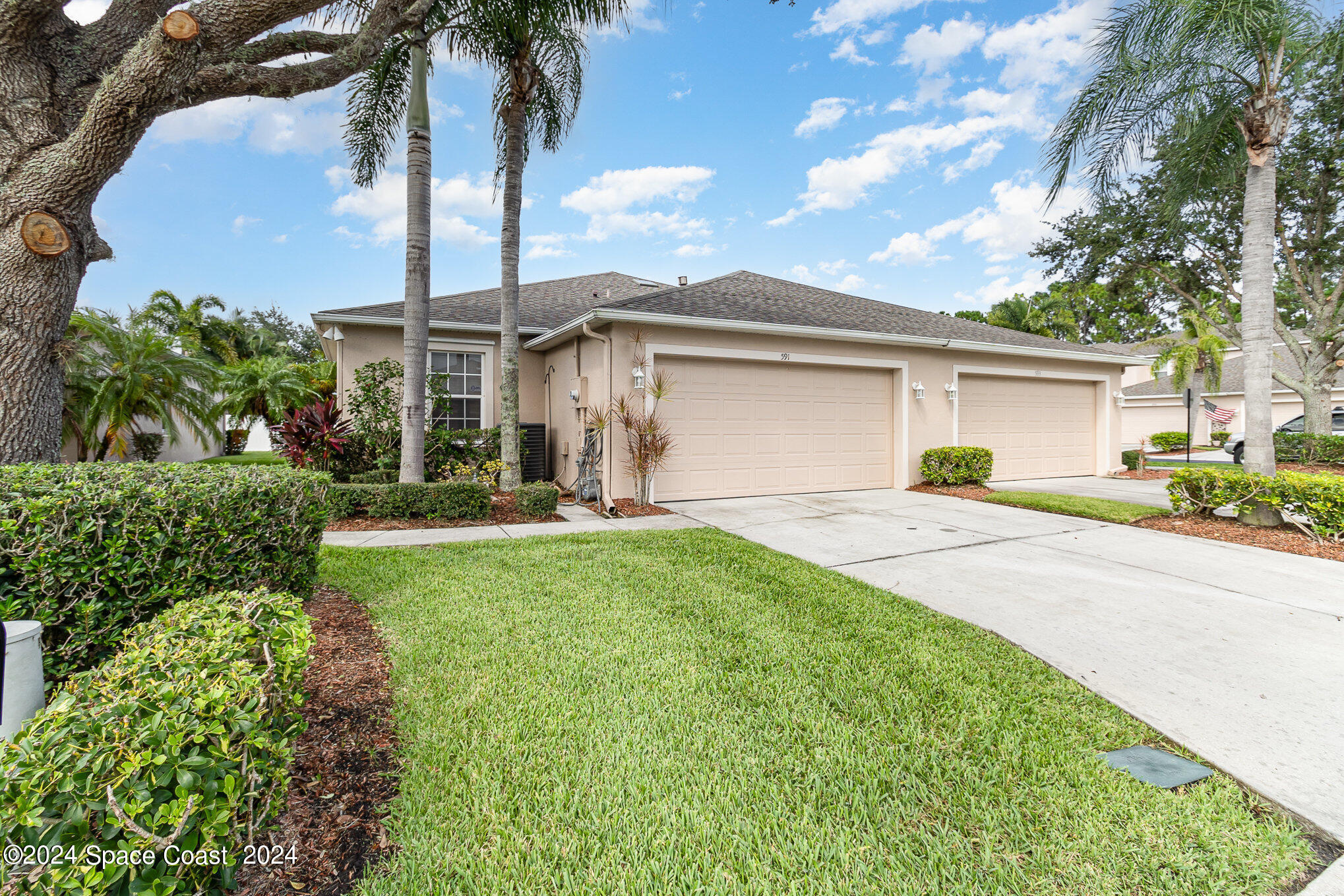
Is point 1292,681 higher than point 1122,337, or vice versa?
point 1122,337

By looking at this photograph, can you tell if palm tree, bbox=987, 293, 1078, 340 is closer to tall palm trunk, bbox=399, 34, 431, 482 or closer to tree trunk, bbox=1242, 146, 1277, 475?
tree trunk, bbox=1242, 146, 1277, 475

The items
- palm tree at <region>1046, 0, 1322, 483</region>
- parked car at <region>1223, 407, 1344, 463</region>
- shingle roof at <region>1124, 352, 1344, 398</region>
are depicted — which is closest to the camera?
palm tree at <region>1046, 0, 1322, 483</region>

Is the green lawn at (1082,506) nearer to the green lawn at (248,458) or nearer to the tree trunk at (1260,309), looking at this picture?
the tree trunk at (1260,309)

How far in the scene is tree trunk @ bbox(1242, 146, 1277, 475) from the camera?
261 inches

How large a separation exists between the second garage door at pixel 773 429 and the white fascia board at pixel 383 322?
3597 millimetres

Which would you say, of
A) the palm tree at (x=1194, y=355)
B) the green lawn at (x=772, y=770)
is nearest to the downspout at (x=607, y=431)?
the green lawn at (x=772, y=770)

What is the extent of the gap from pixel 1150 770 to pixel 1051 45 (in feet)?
35.3

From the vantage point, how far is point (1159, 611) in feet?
13.1

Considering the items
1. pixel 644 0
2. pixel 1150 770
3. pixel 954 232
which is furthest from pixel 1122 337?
pixel 1150 770

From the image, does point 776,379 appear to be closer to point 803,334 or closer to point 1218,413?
point 803,334

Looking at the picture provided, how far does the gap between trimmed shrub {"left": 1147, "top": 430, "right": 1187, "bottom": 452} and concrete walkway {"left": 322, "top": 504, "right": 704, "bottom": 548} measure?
22597 millimetres

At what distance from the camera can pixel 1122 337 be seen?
108 ft

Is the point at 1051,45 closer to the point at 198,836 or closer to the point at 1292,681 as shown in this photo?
the point at 1292,681

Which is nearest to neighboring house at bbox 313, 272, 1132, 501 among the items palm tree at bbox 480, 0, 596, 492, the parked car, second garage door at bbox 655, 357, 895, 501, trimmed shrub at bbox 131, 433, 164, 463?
second garage door at bbox 655, 357, 895, 501
